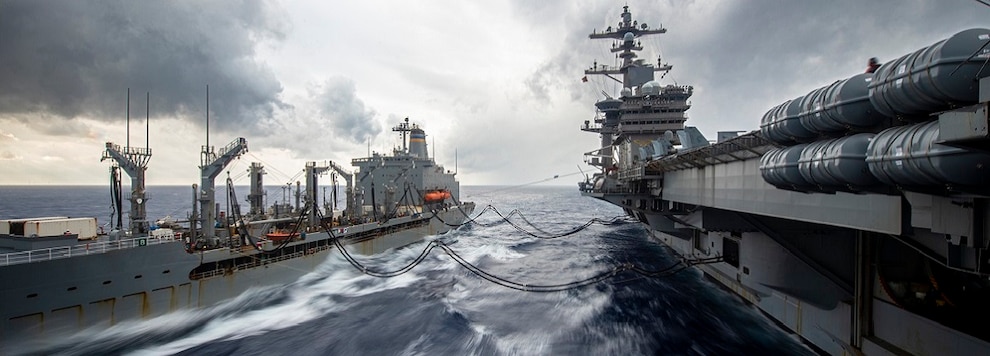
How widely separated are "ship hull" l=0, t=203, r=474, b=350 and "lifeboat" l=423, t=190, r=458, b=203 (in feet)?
72.0

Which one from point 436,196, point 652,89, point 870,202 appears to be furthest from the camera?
point 436,196

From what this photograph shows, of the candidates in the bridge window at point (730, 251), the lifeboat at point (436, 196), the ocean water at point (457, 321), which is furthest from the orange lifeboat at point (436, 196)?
the bridge window at point (730, 251)

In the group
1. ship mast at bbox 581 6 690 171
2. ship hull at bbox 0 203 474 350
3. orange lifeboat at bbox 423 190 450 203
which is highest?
ship mast at bbox 581 6 690 171

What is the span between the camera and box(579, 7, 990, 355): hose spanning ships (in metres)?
5.15

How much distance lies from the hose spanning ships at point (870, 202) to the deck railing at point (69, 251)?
64.5ft

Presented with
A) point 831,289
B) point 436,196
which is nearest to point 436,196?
point 436,196

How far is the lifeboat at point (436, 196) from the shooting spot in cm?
4366

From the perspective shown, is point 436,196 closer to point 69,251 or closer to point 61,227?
point 61,227

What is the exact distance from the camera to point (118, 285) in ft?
49.2

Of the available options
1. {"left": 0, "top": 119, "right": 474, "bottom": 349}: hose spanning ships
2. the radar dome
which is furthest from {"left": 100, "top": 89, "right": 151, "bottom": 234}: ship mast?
the radar dome

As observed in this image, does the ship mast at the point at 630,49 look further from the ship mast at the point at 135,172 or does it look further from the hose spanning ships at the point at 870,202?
the ship mast at the point at 135,172

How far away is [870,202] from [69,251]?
22.2 metres

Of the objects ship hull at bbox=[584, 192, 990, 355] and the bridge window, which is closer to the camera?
ship hull at bbox=[584, 192, 990, 355]

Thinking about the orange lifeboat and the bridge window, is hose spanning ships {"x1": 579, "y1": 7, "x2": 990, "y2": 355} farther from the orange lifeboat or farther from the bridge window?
the orange lifeboat
